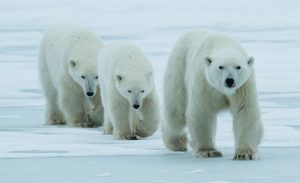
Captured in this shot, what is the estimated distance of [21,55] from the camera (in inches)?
564

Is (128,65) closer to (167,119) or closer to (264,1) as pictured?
(167,119)

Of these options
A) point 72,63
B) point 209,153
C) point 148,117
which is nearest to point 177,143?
point 209,153

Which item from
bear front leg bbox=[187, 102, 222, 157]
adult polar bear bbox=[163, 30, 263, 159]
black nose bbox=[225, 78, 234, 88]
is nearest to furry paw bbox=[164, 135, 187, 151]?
adult polar bear bbox=[163, 30, 263, 159]

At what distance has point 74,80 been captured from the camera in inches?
318

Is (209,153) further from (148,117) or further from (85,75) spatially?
(85,75)

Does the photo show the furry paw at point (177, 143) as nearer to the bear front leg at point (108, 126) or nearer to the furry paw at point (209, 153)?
the furry paw at point (209, 153)

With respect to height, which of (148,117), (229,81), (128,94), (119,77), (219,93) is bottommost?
(148,117)

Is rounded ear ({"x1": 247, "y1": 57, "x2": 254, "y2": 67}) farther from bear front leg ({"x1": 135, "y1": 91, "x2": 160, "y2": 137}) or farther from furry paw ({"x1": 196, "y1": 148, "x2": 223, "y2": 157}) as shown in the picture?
bear front leg ({"x1": 135, "y1": 91, "x2": 160, "y2": 137})

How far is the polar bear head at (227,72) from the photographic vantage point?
17.4 feet

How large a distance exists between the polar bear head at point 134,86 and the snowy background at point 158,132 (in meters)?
0.32

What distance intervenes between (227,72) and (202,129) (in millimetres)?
440

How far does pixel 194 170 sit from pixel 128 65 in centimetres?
217

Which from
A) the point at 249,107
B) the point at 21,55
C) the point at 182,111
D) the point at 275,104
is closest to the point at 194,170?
the point at 249,107

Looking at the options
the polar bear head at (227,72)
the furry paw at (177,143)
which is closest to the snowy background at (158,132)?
the furry paw at (177,143)
